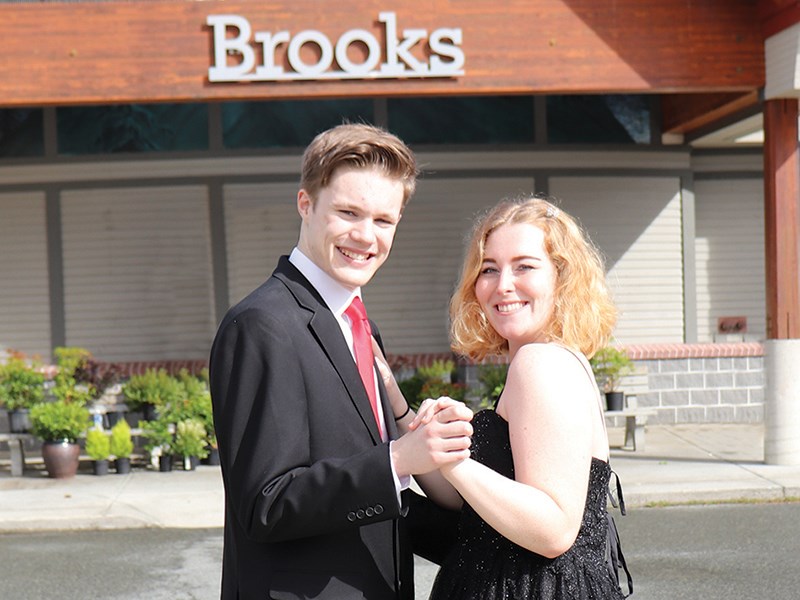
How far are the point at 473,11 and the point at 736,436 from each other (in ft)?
20.0

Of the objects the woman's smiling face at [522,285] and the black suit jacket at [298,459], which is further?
the woman's smiling face at [522,285]

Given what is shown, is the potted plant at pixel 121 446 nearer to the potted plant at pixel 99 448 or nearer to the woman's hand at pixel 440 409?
the potted plant at pixel 99 448

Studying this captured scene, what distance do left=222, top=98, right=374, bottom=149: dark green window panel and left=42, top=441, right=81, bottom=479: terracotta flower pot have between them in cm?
477

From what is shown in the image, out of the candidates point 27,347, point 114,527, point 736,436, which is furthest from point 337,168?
point 27,347

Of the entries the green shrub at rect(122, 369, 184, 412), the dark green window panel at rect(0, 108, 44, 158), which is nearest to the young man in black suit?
the green shrub at rect(122, 369, 184, 412)

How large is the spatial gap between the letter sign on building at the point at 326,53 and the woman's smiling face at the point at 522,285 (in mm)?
7714

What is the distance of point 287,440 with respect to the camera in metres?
2.20

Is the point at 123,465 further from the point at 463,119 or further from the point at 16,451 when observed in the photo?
the point at 463,119

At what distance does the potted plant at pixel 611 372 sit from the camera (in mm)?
12039

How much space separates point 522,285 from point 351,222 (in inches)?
17.0

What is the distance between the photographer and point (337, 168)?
7.66 ft

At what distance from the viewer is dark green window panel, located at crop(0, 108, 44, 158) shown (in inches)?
543

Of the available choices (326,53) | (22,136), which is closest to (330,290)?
(326,53)

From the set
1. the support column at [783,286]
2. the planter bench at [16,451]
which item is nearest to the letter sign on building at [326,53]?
the support column at [783,286]
